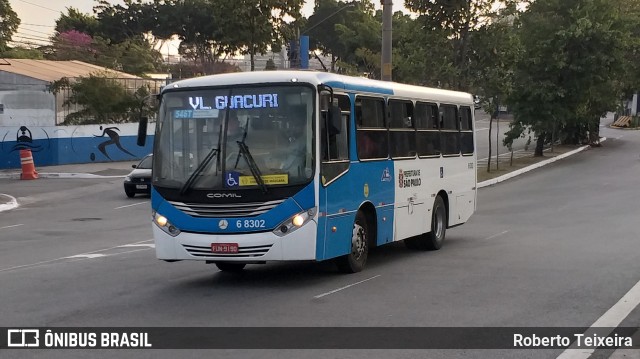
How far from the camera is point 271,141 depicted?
11.9m

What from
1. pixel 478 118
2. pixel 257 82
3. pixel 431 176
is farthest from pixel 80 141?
pixel 478 118

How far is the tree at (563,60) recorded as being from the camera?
1769 inches

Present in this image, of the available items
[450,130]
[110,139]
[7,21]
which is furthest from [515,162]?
[7,21]

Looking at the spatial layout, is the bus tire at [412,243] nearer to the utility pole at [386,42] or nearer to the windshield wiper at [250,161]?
the windshield wiper at [250,161]

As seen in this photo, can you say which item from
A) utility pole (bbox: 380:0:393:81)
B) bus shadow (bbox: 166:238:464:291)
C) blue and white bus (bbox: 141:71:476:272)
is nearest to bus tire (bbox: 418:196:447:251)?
bus shadow (bbox: 166:238:464:291)

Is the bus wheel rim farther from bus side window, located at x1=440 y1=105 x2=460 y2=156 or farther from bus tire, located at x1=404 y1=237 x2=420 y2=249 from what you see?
bus side window, located at x1=440 y1=105 x2=460 y2=156

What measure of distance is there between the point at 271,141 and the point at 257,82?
866 mm

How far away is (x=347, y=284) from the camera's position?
12383 millimetres

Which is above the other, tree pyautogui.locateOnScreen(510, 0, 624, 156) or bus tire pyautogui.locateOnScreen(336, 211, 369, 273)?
tree pyautogui.locateOnScreen(510, 0, 624, 156)

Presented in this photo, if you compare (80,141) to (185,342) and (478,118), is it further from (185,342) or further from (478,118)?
(478,118)

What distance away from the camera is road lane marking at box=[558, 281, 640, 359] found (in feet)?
27.0

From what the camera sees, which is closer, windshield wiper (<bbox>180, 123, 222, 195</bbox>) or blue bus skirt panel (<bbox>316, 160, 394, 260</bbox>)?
windshield wiper (<bbox>180, 123, 222, 195</bbox>)

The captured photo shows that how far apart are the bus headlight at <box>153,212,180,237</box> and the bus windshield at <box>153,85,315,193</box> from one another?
445mm

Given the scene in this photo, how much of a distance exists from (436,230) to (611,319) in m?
7.07
